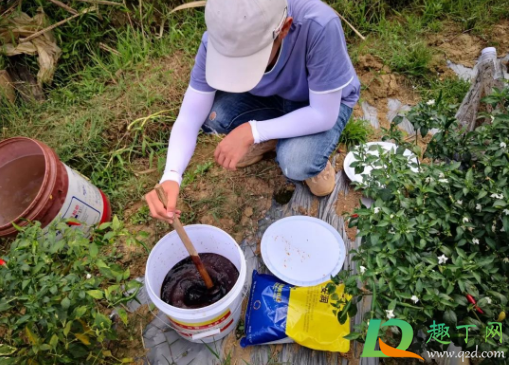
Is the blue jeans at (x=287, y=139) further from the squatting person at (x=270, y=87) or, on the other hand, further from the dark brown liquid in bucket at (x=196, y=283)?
the dark brown liquid in bucket at (x=196, y=283)

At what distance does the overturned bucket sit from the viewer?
1665 mm

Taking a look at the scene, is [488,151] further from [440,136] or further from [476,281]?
[476,281]

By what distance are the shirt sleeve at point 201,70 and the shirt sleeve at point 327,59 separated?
0.44 m

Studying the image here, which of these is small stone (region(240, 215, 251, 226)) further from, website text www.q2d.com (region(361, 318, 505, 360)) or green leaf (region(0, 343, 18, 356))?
green leaf (region(0, 343, 18, 356))

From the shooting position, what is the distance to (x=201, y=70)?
1.58 metres

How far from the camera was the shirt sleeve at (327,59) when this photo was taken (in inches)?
55.4

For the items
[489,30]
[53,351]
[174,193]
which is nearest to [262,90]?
[174,193]

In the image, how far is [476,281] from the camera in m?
1.03

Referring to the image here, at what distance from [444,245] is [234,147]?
90 cm

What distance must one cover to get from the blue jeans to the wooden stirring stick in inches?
26.3

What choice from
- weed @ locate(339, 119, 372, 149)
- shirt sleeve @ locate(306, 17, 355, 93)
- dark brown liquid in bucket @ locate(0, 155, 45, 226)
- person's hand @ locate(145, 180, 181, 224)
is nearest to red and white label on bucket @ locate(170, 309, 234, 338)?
person's hand @ locate(145, 180, 181, 224)

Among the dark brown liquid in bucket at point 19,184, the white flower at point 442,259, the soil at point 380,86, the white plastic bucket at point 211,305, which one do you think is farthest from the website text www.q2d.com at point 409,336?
the dark brown liquid in bucket at point 19,184

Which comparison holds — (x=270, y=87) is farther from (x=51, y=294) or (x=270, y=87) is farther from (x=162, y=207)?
(x=51, y=294)

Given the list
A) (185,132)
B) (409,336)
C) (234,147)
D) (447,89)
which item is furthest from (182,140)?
(447,89)
